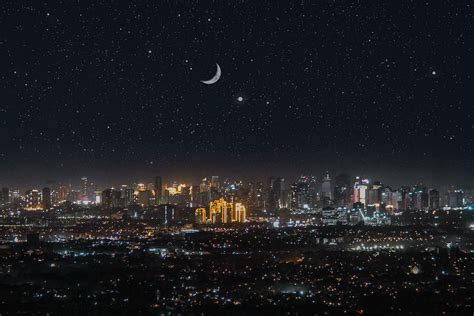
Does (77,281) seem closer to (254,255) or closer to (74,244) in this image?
(254,255)

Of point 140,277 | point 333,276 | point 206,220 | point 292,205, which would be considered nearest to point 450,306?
point 333,276

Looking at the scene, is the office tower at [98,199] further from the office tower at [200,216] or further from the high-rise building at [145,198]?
the office tower at [200,216]

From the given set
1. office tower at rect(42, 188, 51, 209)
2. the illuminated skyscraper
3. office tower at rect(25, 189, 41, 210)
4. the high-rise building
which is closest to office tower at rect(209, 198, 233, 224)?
the illuminated skyscraper

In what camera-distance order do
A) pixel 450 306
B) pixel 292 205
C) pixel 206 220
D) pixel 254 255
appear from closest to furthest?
pixel 450 306 → pixel 254 255 → pixel 206 220 → pixel 292 205

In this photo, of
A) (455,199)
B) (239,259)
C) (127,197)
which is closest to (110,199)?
(127,197)

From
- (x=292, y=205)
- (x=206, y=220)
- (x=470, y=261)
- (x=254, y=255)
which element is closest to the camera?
(x=470, y=261)

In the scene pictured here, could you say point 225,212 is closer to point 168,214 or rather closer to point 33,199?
point 168,214

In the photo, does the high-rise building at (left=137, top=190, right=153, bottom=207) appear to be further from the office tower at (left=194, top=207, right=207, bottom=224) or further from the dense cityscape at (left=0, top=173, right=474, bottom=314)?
the office tower at (left=194, top=207, right=207, bottom=224)
